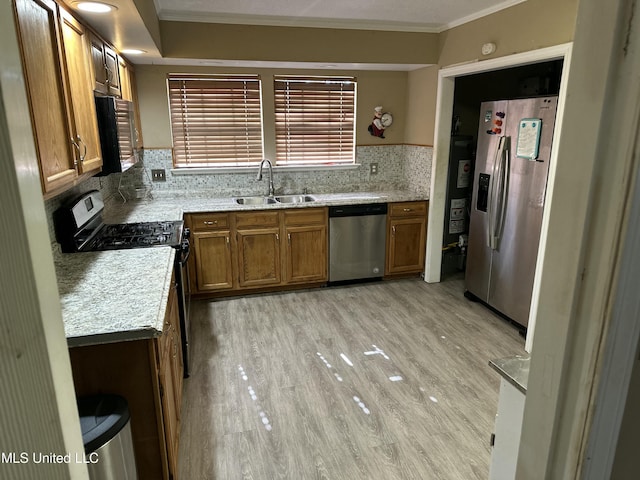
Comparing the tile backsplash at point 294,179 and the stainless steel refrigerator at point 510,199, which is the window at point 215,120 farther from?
the stainless steel refrigerator at point 510,199

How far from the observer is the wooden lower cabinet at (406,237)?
429 centimetres

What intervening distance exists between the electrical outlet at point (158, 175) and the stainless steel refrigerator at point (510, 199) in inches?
118

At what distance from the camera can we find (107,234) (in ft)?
9.24

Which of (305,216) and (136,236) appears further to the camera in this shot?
(305,216)

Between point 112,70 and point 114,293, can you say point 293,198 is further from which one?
point 114,293

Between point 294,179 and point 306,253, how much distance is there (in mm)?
905

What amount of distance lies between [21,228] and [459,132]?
4462 mm

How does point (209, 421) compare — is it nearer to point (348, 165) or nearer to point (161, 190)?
point (161, 190)

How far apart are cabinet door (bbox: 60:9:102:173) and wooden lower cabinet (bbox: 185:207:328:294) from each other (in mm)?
1466

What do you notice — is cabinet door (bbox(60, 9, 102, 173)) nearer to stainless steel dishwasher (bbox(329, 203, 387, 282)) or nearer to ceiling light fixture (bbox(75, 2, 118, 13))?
ceiling light fixture (bbox(75, 2, 118, 13))

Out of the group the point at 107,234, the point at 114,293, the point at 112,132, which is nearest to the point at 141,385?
the point at 114,293

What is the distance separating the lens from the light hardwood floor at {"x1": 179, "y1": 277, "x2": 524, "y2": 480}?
2.08m

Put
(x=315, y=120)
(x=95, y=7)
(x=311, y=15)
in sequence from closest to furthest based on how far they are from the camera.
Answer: (x=95, y=7) → (x=311, y=15) → (x=315, y=120)

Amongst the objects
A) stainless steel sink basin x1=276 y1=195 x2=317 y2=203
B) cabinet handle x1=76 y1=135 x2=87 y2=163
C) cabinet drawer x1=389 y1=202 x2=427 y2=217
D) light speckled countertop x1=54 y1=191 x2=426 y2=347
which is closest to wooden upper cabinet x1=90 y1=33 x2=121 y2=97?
cabinet handle x1=76 y1=135 x2=87 y2=163
